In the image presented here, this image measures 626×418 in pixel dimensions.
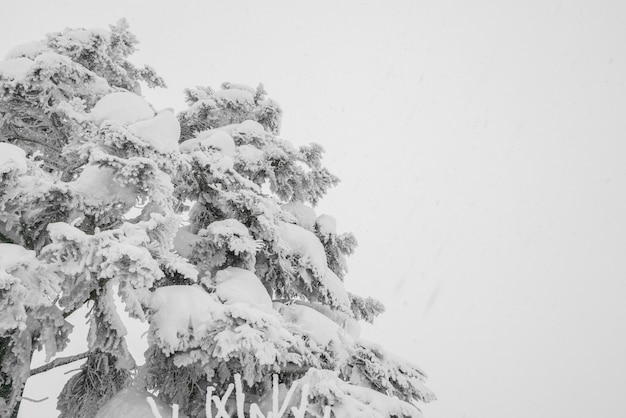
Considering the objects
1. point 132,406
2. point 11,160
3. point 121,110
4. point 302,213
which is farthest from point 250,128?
point 132,406

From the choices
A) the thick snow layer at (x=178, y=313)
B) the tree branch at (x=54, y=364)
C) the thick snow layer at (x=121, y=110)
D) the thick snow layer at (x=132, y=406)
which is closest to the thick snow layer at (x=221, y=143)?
the thick snow layer at (x=121, y=110)

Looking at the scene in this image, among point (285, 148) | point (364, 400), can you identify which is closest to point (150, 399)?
point (364, 400)

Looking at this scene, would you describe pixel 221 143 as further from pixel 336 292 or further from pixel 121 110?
pixel 336 292

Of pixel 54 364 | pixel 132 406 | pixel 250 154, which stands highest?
pixel 250 154

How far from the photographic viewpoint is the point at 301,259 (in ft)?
21.6

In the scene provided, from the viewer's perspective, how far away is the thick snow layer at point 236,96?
8.42 meters

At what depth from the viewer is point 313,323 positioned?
5.97m

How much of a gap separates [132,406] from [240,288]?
1.74 metres

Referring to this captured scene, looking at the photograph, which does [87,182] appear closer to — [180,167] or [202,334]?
[180,167]

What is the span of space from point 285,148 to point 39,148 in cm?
435

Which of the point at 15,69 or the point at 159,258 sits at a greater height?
the point at 15,69

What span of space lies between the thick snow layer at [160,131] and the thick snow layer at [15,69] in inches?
82.5

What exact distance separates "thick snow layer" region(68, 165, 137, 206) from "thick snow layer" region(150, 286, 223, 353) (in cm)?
112

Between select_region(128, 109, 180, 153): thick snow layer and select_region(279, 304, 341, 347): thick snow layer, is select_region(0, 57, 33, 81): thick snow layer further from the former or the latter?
select_region(279, 304, 341, 347): thick snow layer
